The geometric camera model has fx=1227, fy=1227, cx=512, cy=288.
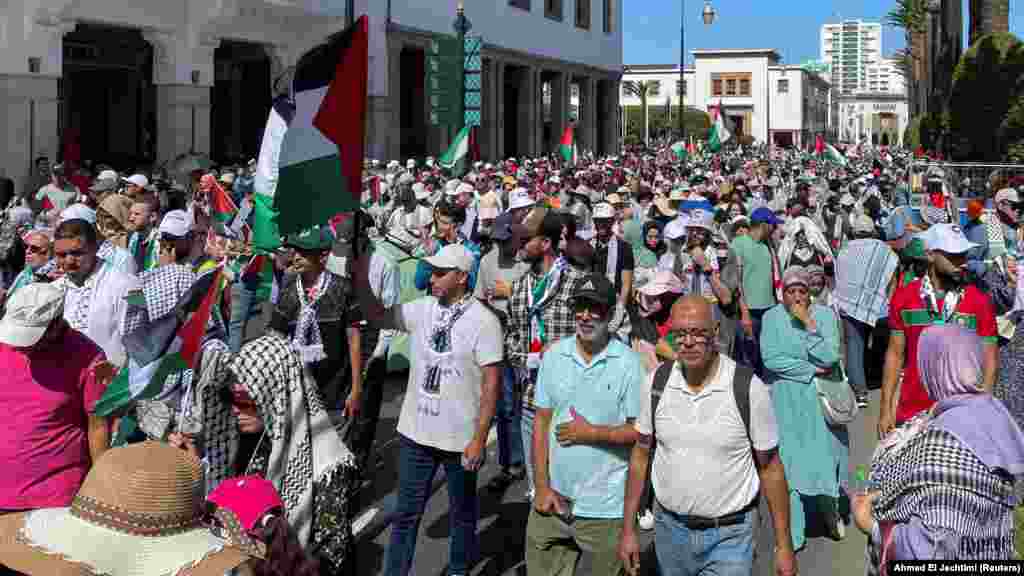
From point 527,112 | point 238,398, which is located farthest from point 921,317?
point 527,112

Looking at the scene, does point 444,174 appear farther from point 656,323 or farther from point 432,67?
point 656,323

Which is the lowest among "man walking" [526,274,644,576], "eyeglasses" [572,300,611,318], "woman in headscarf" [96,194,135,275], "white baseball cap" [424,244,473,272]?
"man walking" [526,274,644,576]

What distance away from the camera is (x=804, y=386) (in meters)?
7.05

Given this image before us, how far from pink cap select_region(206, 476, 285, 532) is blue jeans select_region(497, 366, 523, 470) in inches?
202

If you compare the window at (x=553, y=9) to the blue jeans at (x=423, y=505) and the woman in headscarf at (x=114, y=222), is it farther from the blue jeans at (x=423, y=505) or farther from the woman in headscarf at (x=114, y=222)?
the blue jeans at (x=423, y=505)

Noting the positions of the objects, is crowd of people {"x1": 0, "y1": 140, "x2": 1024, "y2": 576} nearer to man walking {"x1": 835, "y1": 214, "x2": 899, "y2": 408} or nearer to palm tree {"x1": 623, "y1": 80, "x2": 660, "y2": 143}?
man walking {"x1": 835, "y1": 214, "x2": 899, "y2": 408}

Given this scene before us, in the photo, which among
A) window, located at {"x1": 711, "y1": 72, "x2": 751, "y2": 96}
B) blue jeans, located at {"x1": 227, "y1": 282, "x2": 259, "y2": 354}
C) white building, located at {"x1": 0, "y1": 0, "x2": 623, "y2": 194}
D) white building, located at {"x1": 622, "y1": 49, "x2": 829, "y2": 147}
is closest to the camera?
blue jeans, located at {"x1": 227, "y1": 282, "x2": 259, "y2": 354}

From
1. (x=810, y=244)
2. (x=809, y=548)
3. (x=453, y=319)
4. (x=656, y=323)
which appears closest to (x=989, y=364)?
(x=809, y=548)

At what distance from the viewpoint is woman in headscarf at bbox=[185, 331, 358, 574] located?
456 centimetres

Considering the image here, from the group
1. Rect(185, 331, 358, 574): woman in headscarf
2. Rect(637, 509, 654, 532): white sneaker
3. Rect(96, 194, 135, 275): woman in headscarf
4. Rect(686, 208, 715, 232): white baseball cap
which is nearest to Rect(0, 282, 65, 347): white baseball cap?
Rect(185, 331, 358, 574): woman in headscarf

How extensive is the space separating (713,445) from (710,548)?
409 millimetres

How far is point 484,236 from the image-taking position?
1293 centimetres

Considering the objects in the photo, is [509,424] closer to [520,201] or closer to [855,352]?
[520,201]

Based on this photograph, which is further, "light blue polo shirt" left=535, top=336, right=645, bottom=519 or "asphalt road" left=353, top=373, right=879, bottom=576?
"asphalt road" left=353, top=373, right=879, bottom=576
